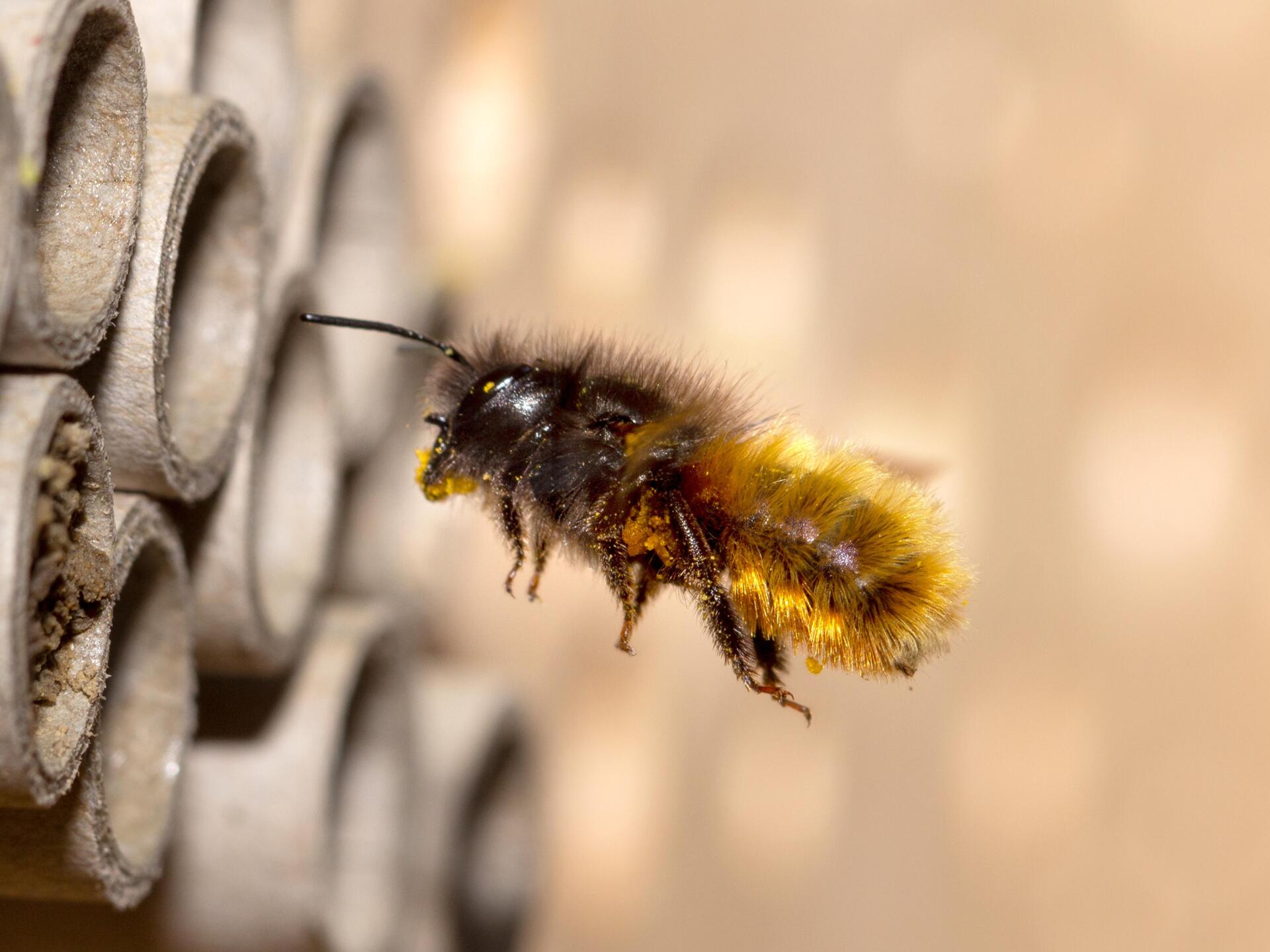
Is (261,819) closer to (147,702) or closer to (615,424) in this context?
(147,702)

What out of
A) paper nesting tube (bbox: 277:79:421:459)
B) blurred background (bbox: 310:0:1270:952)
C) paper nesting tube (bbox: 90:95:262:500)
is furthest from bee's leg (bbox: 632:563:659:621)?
blurred background (bbox: 310:0:1270:952)

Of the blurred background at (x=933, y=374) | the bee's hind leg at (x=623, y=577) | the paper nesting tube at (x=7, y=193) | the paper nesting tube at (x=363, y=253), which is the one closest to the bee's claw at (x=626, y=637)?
the bee's hind leg at (x=623, y=577)

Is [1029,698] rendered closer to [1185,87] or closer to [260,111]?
[1185,87]

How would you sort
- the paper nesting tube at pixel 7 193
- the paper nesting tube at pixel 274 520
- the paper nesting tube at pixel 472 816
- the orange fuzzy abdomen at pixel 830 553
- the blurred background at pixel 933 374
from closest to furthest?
the paper nesting tube at pixel 7 193 < the orange fuzzy abdomen at pixel 830 553 < the paper nesting tube at pixel 274 520 < the paper nesting tube at pixel 472 816 < the blurred background at pixel 933 374

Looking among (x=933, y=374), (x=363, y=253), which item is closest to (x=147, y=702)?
(x=363, y=253)

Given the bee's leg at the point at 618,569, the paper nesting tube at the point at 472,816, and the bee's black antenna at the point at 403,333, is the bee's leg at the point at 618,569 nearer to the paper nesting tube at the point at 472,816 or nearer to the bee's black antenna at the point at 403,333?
the bee's black antenna at the point at 403,333

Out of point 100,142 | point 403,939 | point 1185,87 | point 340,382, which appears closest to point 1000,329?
point 1185,87

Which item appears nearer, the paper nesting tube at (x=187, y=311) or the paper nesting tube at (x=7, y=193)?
the paper nesting tube at (x=7, y=193)
